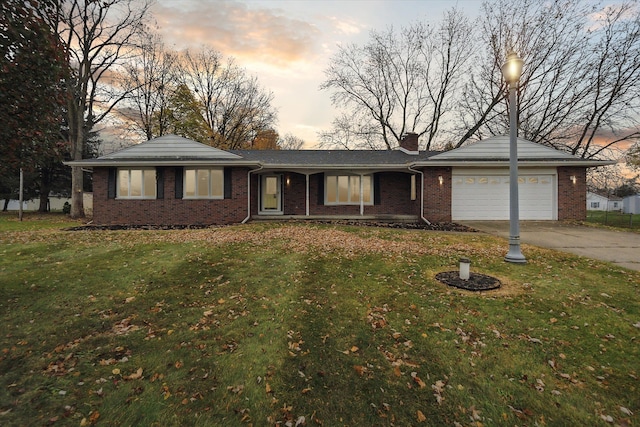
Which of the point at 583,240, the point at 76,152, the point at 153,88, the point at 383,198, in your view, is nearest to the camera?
the point at 583,240

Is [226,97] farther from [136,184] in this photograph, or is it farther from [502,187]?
[502,187]

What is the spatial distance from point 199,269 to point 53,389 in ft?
11.7

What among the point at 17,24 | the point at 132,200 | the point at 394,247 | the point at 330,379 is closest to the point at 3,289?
the point at 17,24

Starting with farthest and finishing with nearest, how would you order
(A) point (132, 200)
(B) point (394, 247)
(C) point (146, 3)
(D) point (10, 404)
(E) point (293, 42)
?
(C) point (146, 3) < (E) point (293, 42) < (A) point (132, 200) < (B) point (394, 247) < (D) point (10, 404)

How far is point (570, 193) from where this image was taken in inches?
547

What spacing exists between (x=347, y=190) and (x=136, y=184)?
1020 cm

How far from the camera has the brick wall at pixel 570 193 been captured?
13.8m

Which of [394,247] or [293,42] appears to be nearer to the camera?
[394,247]

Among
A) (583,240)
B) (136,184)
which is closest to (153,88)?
(136,184)

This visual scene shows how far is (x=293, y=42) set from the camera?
49.4 ft

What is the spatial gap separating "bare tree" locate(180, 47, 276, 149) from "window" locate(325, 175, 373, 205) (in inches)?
690

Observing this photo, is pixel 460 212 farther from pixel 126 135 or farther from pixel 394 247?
pixel 126 135

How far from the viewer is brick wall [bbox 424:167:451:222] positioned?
13945 mm

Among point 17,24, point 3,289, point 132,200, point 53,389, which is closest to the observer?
point 53,389
